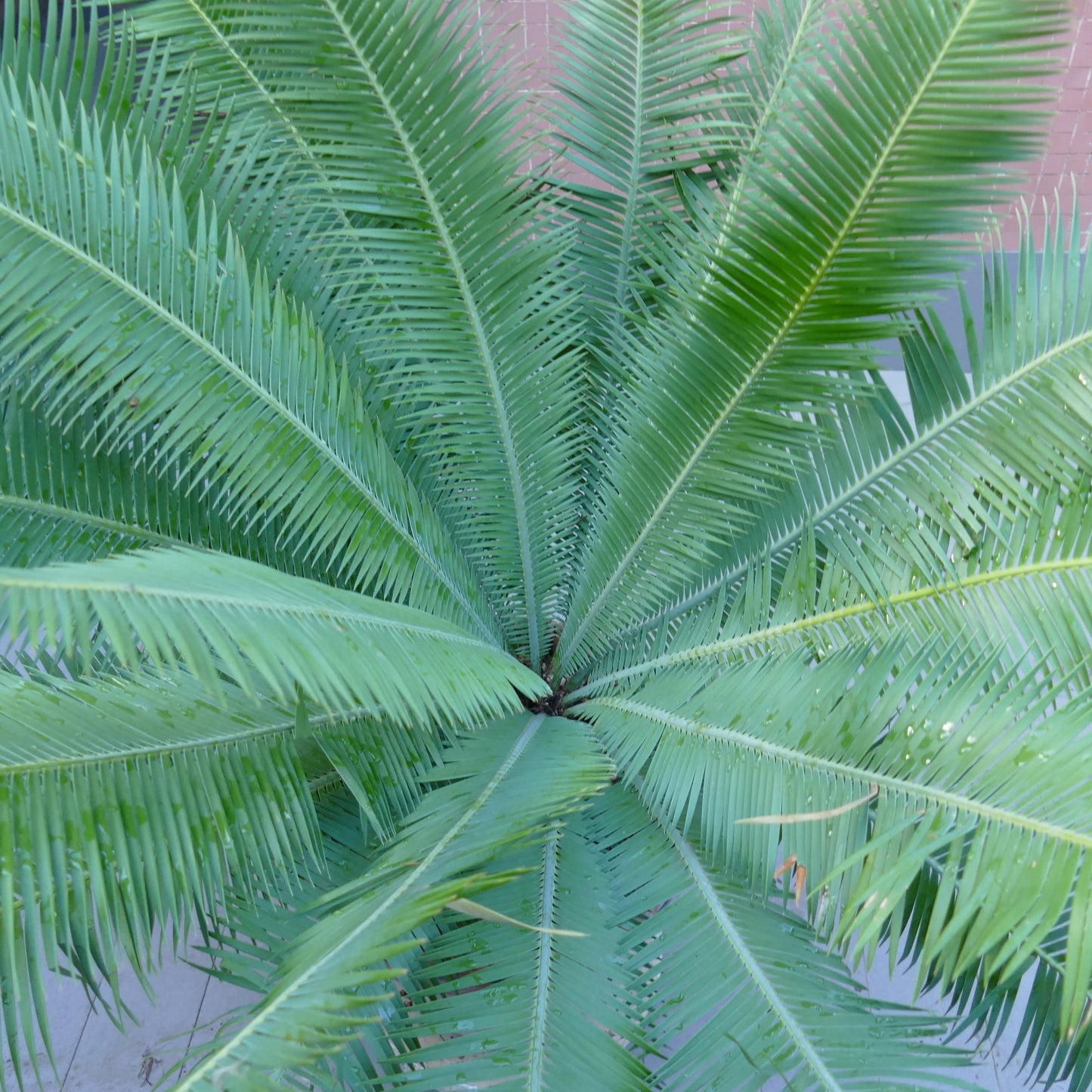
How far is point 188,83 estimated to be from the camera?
1019mm

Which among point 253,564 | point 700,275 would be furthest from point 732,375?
point 253,564

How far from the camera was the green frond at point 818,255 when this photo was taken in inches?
28.9

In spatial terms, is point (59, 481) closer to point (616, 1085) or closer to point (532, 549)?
point (532, 549)

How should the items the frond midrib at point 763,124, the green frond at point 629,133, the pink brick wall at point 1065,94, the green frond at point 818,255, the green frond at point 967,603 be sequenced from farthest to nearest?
the pink brick wall at point 1065,94 → the green frond at point 629,133 → the frond midrib at point 763,124 → the green frond at point 967,603 → the green frond at point 818,255

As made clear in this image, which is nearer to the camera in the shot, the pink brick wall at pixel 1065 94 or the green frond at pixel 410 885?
the green frond at pixel 410 885

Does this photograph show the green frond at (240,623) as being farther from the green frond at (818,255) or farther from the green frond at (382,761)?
the green frond at (818,255)

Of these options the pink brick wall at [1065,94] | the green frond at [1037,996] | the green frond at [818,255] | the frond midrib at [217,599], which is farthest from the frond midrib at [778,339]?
the pink brick wall at [1065,94]

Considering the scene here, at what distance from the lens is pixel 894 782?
0.74 metres

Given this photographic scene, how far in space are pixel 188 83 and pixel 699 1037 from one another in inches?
49.8

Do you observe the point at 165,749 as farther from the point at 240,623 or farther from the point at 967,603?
the point at 967,603

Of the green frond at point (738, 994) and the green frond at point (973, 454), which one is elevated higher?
the green frond at point (973, 454)

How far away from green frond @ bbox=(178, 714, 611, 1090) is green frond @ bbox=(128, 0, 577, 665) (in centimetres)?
35

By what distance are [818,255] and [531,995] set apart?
82 cm

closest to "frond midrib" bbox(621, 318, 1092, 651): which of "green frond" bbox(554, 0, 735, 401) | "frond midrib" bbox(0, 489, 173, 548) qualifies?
"green frond" bbox(554, 0, 735, 401)
